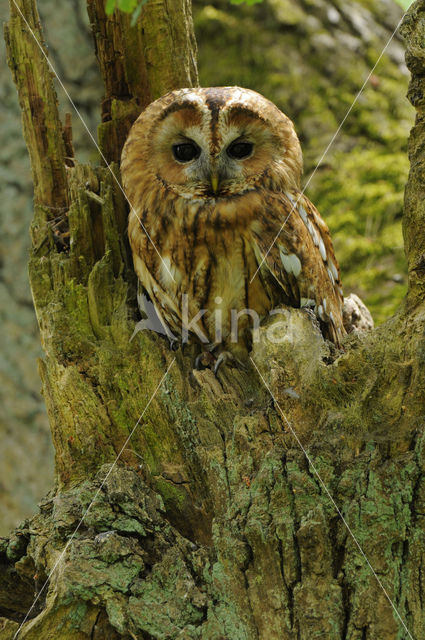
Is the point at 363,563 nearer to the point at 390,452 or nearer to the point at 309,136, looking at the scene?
the point at 390,452

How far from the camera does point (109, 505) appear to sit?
1.64 metres

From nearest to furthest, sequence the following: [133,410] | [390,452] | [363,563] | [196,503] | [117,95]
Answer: [363,563] → [390,452] → [196,503] → [133,410] → [117,95]

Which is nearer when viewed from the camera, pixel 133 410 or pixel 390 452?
pixel 390 452

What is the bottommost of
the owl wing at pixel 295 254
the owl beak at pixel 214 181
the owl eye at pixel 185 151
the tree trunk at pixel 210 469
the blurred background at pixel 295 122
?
the tree trunk at pixel 210 469

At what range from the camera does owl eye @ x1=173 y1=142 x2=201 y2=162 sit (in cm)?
223

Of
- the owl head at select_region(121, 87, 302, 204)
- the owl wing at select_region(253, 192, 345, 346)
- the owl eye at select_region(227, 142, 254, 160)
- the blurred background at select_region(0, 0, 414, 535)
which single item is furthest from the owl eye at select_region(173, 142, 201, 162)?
the blurred background at select_region(0, 0, 414, 535)

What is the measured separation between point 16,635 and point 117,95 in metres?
1.95

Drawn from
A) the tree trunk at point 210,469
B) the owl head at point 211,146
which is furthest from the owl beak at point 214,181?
the tree trunk at point 210,469

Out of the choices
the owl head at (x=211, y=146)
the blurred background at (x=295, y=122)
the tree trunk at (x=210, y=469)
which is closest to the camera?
the tree trunk at (x=210, y=469)

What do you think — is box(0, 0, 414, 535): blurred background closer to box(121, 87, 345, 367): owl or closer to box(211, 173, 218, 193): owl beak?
box(121, 87, 345, 367): owl

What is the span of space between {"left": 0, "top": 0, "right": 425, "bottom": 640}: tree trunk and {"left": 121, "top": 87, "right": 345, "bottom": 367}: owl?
0.18 meters

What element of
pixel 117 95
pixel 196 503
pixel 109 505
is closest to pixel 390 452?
pixel 196 503

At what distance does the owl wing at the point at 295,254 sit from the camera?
2.17 m

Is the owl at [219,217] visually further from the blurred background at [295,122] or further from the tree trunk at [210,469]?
the blurred background at [295,122]
